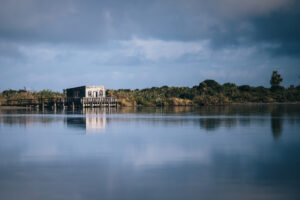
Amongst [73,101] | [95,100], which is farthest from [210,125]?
[73,101]

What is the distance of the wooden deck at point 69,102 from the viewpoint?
245 feet

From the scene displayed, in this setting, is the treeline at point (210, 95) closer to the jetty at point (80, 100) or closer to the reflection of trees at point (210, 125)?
the jetty at point (80, 100)

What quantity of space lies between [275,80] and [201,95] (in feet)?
134

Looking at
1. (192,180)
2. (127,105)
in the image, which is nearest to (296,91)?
(127,105)

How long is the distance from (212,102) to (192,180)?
92.9 metres

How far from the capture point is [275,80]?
452ft

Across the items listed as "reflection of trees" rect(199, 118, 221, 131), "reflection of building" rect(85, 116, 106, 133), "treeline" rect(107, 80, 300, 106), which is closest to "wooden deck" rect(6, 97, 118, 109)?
"treeline" rect(107, 80, 300, 106)

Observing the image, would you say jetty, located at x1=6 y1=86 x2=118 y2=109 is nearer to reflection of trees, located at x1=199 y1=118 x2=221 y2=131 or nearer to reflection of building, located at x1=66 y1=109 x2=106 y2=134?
reflection of building, located at x1=66 y1=109 x2=106 y2=134

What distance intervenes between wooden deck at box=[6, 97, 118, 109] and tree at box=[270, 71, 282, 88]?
79.6 metres

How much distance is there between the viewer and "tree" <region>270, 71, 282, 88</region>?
5413 inches

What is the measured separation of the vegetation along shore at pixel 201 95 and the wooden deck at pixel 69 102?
2150 mm

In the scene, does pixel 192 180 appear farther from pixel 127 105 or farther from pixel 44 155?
pixel 127 105

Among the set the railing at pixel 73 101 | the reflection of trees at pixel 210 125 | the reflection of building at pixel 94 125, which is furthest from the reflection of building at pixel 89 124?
the railing at pixel 73 101

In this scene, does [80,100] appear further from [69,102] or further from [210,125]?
[210,125]
